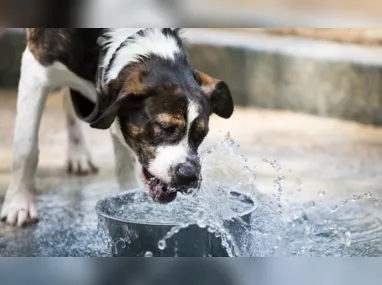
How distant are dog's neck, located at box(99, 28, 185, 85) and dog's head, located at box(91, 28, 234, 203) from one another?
1cm

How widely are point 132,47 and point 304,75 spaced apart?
16.9 inches

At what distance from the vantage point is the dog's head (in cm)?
137

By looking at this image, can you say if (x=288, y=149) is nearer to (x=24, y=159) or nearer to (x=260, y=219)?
(x=260, y=219)

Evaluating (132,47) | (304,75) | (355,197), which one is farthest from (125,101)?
(355,197)

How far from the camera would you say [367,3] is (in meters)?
1.52

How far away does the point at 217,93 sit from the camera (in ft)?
4.97

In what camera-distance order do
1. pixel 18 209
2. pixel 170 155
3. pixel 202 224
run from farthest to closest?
pixel 18 209 < pixel 202 224 < pixel 170 155

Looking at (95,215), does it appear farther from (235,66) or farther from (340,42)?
(340,42)

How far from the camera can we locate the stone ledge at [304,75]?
158 centimetres

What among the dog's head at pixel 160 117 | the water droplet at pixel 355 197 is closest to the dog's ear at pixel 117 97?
the dog's head at pixel 160 117

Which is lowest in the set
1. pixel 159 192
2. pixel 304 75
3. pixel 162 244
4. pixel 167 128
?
pixel 162 244

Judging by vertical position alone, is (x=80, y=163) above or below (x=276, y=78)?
below

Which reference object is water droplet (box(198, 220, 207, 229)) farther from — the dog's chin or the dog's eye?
the dog's eye

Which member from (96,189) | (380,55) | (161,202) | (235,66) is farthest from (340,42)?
(96,189)
